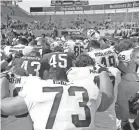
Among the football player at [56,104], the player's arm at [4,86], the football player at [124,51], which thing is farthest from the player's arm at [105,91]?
the football player at [124,51]

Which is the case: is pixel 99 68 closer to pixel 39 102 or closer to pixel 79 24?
pixel 39 102

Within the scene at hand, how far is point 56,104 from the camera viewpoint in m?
2.31

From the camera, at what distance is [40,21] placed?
163 feet

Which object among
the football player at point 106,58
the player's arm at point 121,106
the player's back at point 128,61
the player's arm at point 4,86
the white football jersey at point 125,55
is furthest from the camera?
the white football jersey at point 125,55

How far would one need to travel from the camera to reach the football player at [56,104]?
230cm

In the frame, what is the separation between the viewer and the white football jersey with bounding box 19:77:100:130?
7.55ft

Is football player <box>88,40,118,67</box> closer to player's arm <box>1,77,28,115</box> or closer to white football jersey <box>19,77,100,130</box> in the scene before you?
white football jersey <box>19,77,100,130</box>

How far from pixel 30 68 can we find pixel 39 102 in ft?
7.15

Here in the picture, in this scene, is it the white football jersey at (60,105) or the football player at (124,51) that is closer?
the white football jersey at (60,105)

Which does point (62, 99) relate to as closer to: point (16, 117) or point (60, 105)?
point (60, 105)

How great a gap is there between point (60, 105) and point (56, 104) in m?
0.03

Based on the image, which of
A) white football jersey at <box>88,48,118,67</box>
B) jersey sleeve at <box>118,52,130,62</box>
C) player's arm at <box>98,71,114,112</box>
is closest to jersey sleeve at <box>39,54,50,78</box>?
white football jersey at <box>88,48,118,67</box>

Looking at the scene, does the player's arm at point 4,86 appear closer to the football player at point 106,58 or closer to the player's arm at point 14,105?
the player's arm at point 14,105

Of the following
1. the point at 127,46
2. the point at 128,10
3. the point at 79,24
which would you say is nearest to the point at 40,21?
the point at 79,24
